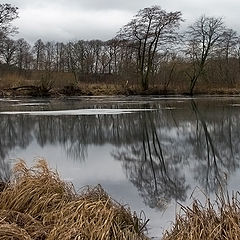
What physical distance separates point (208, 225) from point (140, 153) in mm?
5261

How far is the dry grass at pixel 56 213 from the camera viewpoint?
405cm

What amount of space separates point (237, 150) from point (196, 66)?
95.8 feet

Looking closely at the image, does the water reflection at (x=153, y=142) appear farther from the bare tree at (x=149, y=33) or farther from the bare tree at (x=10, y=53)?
the bare tree at (x=10, y=53)

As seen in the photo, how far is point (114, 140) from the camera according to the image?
11086 mm

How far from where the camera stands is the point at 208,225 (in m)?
3.99

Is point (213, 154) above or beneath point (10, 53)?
beneath

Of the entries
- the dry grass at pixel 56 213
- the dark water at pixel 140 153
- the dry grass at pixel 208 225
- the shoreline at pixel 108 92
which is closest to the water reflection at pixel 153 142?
the dark water at pixel 140 153

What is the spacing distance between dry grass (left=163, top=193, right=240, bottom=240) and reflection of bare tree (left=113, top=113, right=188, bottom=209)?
123 cm

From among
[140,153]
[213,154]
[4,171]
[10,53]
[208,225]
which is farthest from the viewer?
[10,53]

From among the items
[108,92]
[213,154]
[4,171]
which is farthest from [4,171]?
[108,92]

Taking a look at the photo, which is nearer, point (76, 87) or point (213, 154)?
point (213, 154)

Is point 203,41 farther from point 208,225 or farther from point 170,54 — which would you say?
point 208,225

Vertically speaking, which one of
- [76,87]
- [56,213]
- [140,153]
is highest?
[76,87]

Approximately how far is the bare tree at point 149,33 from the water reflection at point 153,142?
1974 centimetres
